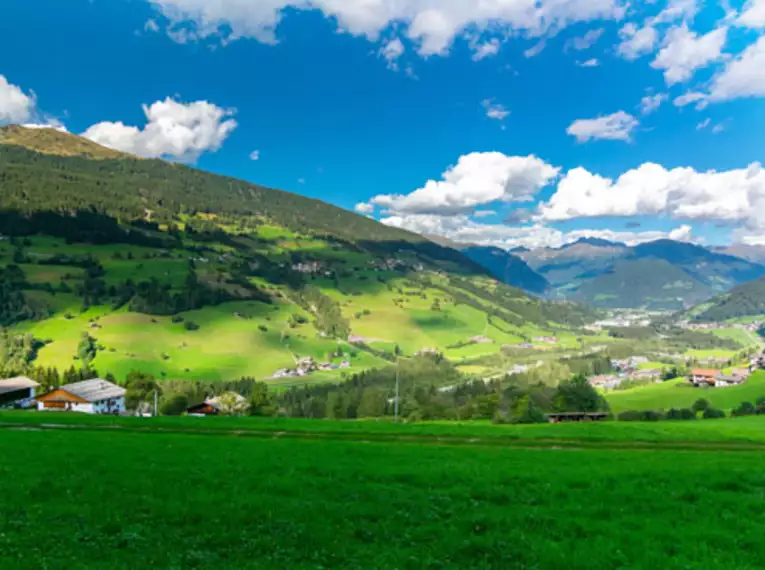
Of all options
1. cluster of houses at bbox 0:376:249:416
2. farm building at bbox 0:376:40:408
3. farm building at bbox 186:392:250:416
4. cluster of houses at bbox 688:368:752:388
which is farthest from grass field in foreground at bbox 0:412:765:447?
cluster of houses at bbox 688:368:752:388

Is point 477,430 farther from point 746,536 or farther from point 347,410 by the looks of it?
point 347,410

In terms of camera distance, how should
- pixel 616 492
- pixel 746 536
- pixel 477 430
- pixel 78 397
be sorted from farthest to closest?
pixel 78 397
pixel 477 430
pixel 616 492
pixel 746 536

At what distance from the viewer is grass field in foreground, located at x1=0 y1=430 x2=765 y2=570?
12938mm

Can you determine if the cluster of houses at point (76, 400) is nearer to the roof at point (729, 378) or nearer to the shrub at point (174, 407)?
the shrub at point (174, 407)

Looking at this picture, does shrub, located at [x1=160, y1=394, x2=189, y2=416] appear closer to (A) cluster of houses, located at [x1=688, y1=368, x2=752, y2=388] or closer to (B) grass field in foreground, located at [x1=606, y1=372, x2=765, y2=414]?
(B) grass field in foreground, located at [x1=606, y1=372, x2=765, y2=414]

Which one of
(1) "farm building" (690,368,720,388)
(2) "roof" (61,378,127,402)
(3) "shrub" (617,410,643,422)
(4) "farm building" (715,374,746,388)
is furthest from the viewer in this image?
(1) "farm building" (690,368,720,388)

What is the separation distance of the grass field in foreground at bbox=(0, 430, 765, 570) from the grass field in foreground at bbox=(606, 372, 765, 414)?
12868 centimetres

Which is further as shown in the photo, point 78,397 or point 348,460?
point 78,397

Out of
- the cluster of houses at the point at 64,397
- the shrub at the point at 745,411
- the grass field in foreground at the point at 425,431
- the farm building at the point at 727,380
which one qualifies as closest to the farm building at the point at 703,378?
the farm building at the point at 727,380

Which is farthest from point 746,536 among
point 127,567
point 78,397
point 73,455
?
point 78,397

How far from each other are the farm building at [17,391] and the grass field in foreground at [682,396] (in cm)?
13854

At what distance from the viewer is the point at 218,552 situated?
43.7 feet

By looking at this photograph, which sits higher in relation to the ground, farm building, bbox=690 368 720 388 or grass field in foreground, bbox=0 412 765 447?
farm building, bbox=690 368 720 388

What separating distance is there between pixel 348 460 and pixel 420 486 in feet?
23.1
